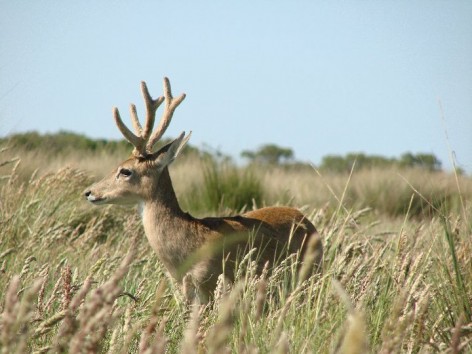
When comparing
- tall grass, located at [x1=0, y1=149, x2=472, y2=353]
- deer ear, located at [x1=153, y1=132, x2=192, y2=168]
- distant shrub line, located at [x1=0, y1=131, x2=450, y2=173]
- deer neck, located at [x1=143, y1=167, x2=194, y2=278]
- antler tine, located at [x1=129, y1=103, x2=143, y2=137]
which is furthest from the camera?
distant shrub line, located at [x1=0, y1=131, x2=450, y2=173]

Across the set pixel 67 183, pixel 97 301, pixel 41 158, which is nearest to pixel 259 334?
pixel 97 301

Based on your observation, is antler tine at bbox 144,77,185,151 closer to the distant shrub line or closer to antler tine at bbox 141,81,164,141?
antler tine at bbox 141,81,164,141

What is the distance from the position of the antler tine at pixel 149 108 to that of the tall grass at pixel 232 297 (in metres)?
0.96

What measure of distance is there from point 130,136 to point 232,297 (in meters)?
5.10

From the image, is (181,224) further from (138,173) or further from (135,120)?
(135,120)

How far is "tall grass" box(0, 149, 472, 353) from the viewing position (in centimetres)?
193

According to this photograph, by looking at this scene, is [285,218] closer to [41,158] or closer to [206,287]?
[206,287]

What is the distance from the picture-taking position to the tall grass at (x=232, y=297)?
1.93m

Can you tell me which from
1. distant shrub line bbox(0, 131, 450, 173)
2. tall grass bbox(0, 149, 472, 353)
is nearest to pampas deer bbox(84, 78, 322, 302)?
tall grass bbox(0, 149, 472, 353)

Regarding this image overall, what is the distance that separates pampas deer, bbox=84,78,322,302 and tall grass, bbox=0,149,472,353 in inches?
7.5

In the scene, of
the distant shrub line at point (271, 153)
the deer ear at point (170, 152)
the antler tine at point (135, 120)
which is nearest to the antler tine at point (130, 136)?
the deer ear at point (170, 152)

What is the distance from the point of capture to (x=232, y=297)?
1623 mm

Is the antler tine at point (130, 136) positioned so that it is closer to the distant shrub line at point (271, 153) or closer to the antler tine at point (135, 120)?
the antler tine at point (135, 120)

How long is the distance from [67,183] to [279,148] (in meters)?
40.8
